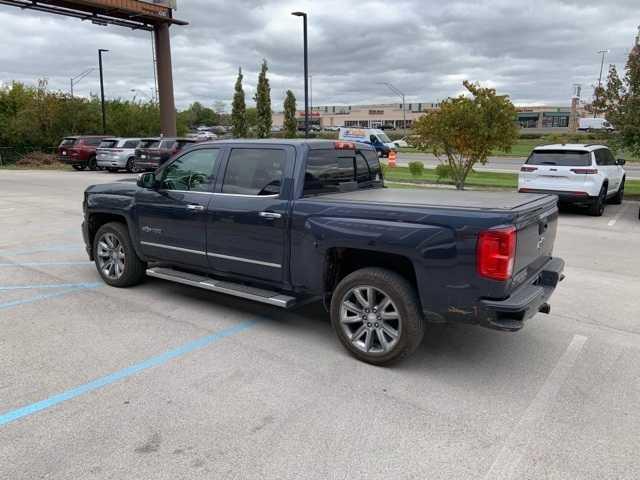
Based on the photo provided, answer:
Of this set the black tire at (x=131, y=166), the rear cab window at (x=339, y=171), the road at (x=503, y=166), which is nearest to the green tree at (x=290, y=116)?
the road at (x=503, y=166)

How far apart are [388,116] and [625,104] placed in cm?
11874

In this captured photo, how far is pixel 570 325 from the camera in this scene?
514 centimetres

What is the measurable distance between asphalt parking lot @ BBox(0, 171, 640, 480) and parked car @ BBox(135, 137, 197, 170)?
700 inches

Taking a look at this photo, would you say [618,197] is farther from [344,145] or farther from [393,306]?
[393,306]

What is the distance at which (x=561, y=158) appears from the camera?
12.1 metres

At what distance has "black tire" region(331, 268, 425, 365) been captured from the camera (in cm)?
398

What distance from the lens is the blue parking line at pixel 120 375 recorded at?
11.3 feet

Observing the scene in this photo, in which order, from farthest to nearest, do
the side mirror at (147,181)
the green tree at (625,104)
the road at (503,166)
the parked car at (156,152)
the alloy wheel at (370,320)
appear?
the road at (503,166)
the parked car at (156,152)
the green tree at (625,104)
the side mirror at (147,181)
the alloy wheel at (370,320)

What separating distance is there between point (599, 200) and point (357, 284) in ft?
32.8

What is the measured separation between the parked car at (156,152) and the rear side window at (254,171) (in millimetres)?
18776

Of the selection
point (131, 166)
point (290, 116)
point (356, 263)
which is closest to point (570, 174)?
point (356, 263)

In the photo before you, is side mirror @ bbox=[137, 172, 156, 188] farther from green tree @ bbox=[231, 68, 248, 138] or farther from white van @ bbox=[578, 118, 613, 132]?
green tree @ bbox=[231, 68, 248, 138]

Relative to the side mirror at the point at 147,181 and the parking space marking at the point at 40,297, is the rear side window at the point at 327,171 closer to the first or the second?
the side mirror at the point at 147,181

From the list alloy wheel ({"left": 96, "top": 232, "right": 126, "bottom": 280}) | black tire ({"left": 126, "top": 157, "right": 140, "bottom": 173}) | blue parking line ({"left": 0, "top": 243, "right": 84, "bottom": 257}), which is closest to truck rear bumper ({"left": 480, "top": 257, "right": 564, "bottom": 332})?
alloy wheel ({"left": 96, "top": 232, "right": 126, "bottom": 280})
